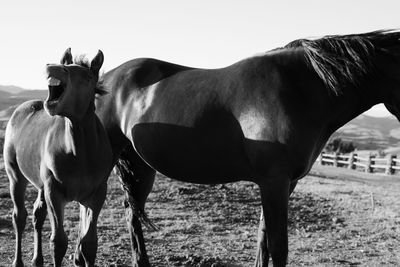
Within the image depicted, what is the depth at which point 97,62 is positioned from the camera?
418cm

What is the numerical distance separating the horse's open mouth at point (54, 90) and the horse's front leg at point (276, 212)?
1747mm

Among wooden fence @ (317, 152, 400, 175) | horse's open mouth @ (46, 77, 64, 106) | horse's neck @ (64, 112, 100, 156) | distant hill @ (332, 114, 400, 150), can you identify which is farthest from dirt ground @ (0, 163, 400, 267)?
distant hill @ (332, 114, 400, 150)

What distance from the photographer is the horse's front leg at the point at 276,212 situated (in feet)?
13.2

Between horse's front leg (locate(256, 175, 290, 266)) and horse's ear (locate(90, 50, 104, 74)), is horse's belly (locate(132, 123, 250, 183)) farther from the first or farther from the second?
horse's ear (locate(90, 50, 104, 74))

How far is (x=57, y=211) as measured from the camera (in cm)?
411

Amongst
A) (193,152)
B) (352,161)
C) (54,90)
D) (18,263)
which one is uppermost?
(54,90)

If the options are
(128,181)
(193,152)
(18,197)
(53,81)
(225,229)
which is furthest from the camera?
(225,229)

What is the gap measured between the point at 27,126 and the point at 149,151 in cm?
132

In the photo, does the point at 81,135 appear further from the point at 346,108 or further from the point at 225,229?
the point at 225,229

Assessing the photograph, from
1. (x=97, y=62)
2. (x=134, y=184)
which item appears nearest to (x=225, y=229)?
(x=134, y=184)

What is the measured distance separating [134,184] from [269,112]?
7.00 feet

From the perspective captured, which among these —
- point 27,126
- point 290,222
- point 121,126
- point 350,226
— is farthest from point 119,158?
point 350,226

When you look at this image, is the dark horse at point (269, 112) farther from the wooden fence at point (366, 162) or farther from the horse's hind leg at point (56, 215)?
the wooden fence at point (366, 162)

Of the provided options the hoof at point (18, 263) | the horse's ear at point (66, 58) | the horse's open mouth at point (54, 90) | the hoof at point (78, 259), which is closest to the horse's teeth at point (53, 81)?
the horse's open mouth at point (54, 90)
